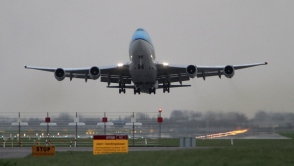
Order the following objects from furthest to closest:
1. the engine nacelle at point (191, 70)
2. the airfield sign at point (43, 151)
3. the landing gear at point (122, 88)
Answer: the landing gear at point (122, 88) < the engine nacelle at point (191, 70) < the airfield sign at point (43, 151)

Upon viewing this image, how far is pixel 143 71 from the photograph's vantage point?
39.0m

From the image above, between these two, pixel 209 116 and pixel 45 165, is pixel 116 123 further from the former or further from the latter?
pixel 45 165

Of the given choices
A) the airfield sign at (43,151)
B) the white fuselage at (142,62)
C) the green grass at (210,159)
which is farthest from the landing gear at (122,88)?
the green grass at (210,159)

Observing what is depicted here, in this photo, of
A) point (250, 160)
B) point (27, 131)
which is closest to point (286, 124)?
point (27, 131)

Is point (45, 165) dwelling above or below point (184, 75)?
below

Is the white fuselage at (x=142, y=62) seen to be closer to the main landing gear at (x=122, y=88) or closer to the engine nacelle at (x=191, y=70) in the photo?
the engine nacelle at (x=191, y=70)

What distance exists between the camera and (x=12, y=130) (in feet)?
155

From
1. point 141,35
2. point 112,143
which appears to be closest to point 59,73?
point 141,35

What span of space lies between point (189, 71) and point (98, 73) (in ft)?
25.2

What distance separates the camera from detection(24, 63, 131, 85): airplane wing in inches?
1594

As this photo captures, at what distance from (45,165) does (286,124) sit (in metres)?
30.8

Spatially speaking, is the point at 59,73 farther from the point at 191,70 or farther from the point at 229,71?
the point at 229,71

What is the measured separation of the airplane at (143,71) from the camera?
3766 cm

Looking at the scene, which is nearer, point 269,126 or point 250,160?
point 250,160
